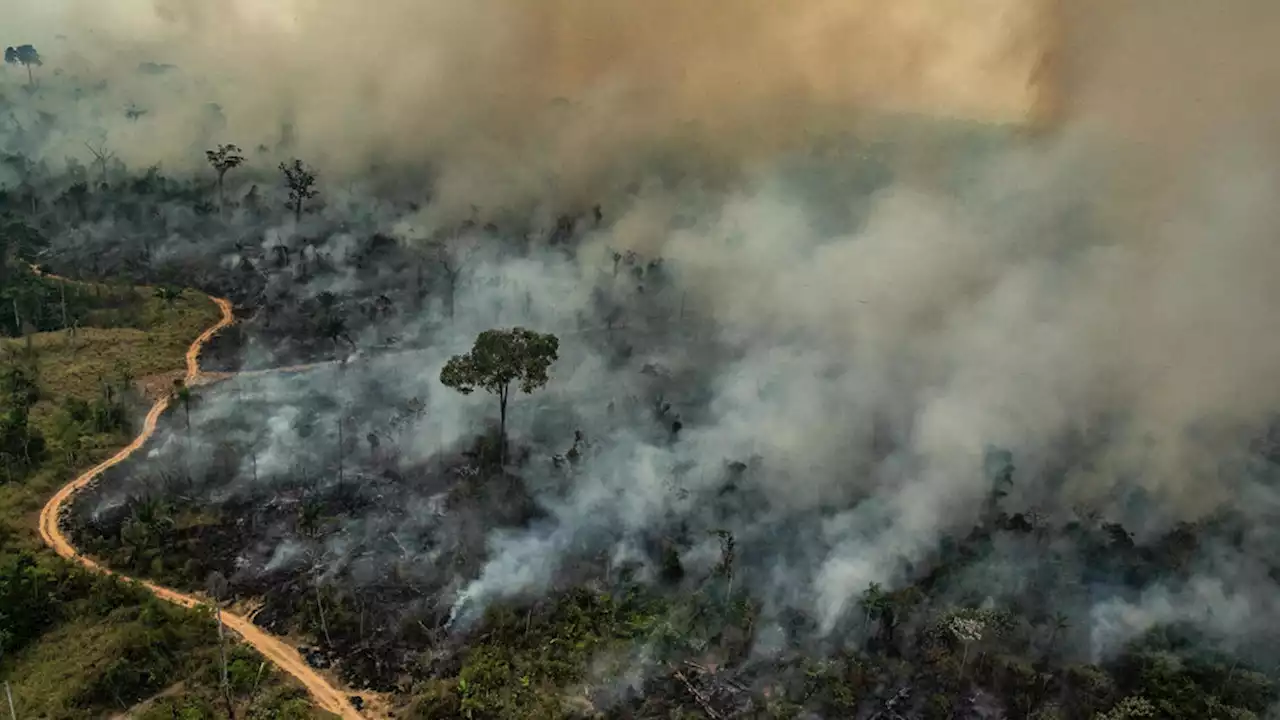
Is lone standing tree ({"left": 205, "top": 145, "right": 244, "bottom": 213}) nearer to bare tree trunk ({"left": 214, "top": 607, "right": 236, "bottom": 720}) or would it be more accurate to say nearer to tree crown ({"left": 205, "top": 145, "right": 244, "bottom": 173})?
tree crown ({"left": 205, "top": 145, "right": 244, "bottom": 173})

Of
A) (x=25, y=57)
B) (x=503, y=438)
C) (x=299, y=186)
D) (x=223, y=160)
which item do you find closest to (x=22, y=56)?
(x=25, y=57)

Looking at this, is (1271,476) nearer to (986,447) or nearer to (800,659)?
(986,447)

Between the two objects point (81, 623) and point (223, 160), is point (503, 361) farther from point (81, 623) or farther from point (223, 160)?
point (223, 160)

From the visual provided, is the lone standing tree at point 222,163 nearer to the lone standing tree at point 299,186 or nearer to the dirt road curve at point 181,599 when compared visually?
the lone standing tree at point 299,186

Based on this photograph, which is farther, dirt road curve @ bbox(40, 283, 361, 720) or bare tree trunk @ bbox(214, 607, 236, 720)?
dirt road curve @ bbox(40, 283, 361, 720)

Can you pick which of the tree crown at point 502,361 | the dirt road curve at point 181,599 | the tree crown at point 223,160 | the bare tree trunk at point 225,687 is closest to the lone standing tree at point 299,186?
the tree crown at point 223,160

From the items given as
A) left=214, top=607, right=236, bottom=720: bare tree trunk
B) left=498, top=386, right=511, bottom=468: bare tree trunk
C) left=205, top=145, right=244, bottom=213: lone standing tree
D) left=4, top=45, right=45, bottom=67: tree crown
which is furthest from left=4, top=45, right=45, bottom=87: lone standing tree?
left=214, top=607, right=236, bottom=720: bare tree trunk

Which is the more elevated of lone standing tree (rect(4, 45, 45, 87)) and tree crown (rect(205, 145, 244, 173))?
lone standing tree (rect(4, 45, 45, 87))
